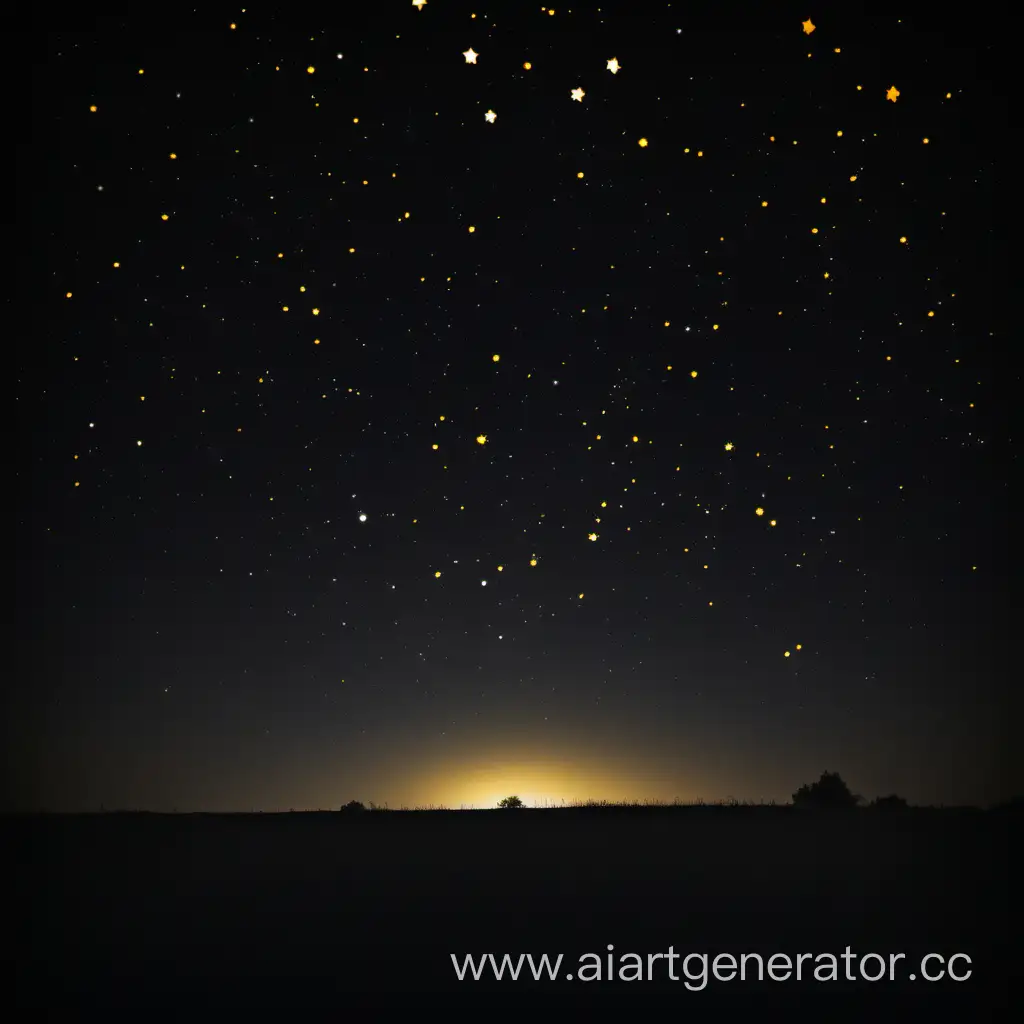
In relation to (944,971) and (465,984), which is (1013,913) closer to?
(944,971)

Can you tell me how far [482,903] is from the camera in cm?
815

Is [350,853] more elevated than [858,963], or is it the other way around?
[350,853]

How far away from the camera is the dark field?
642 centimetres

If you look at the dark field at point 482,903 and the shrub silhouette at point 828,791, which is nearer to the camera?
the dark field at point 482,903

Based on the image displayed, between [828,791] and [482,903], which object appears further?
[828,791]

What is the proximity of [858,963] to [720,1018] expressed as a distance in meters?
1.66

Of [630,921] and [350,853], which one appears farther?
[350,853]

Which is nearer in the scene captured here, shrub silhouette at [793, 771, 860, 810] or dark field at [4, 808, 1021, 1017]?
dark field at [4, 808, 1021, 1017]

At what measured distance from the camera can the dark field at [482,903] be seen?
6418 mm

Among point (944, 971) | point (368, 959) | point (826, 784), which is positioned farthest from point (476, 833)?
point (826, 784)

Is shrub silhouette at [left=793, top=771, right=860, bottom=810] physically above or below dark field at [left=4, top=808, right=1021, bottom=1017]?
above

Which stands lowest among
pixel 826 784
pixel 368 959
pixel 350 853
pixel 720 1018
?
pixel 720 1018

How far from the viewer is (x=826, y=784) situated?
22016 mm

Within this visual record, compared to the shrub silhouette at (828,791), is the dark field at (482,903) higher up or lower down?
lower down
